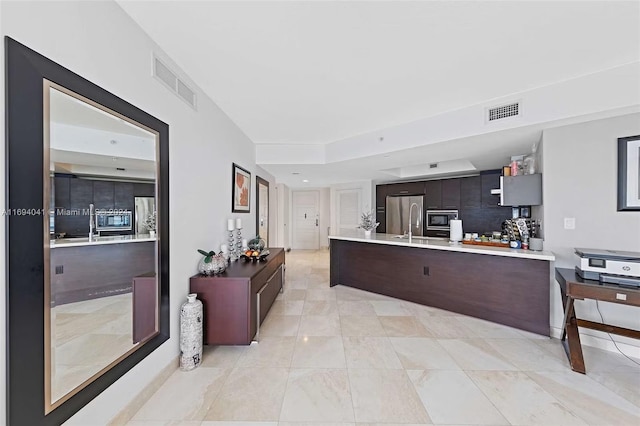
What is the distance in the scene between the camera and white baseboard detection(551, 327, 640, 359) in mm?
2277

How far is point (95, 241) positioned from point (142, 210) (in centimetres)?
36

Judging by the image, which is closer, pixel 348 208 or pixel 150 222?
pixel 150 222

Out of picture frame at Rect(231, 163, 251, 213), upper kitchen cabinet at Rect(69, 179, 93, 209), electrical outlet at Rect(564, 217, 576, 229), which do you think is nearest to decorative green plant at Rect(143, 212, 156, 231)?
upper kitchen cabinet at Rect(69, 179, 93, 209)

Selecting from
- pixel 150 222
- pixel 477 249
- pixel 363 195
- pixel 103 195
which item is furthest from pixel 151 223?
pixel 363 195

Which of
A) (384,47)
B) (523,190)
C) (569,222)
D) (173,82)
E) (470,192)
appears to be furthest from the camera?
(470,192)

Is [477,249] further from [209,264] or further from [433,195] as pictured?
[209,264]

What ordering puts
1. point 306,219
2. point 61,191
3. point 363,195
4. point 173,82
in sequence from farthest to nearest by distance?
point 306,219
point 363,195
point 173,82
point 61,191

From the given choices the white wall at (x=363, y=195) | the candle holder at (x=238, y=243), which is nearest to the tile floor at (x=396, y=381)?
the candle holder at (x=238, y=243)

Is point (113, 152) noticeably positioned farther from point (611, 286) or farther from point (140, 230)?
point (611, 286)

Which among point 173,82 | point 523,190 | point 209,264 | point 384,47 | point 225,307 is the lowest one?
point 225,307

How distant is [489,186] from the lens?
16.4 ft

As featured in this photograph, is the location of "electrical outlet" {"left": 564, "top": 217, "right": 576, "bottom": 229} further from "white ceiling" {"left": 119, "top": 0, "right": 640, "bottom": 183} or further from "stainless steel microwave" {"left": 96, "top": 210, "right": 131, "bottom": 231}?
"stainless steel microwave" {"left": 96, "top": 210, "right": 131, "bottom": 231}

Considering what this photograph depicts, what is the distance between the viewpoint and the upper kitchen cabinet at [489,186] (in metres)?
4.91

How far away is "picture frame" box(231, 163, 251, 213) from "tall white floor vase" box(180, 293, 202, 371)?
145 cm
